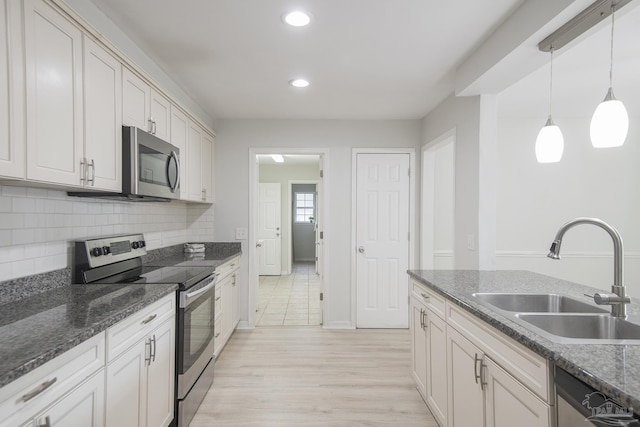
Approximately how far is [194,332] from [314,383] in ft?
3.47

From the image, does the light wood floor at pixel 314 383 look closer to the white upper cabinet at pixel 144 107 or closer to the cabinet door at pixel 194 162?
the cabinet door at pixel 194 162

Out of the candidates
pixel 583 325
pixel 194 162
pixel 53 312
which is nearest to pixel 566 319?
pixel 583 325

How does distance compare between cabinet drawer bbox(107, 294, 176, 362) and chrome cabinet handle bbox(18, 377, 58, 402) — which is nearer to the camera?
chrome cabinet handle bbox(18, 377, 58, 402)

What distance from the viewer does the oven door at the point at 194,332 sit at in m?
1.89

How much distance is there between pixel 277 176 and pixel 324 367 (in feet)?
16.4

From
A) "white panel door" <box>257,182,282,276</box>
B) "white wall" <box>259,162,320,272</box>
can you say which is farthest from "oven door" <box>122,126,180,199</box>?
"white wall" <box>259,162,320,272</box>

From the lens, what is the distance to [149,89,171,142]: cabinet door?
2139 mm

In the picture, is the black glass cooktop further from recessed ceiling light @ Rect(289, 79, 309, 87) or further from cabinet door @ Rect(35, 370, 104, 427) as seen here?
recessed ceiling light @ Rect(289, 79, 309, 87)

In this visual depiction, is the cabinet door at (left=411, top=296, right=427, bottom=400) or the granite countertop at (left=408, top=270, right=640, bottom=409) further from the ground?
the granite countertop at (left=408, top=270, right=640, bottom=409)

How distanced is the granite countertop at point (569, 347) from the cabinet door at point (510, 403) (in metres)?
0.18

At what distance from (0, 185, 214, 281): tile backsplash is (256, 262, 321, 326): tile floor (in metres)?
2.15

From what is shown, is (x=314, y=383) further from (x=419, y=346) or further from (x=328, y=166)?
(x=328, y=166)

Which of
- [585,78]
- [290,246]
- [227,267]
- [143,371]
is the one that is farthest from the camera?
[290,246]

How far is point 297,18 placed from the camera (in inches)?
71.2
